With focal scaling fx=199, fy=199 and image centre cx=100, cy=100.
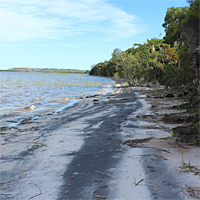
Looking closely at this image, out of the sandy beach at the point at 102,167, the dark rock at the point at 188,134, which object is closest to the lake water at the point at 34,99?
the sandy beach at the point at 102,167

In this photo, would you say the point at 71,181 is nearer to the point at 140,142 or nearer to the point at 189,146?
the point at 140,142

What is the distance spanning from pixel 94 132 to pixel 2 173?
2.81 meters

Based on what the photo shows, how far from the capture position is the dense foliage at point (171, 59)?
7.78 m

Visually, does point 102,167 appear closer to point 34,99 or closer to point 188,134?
point 188,134

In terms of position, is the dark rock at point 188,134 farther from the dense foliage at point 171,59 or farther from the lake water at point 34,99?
the lake water at point 34,99

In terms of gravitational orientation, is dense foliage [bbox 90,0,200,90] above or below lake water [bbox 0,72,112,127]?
above

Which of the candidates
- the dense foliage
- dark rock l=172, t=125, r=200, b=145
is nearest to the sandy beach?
dark rock l=172, t=125, r=200, b=145

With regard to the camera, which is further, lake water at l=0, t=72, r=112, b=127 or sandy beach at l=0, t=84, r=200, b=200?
lake water at l=0, t=72, r=112, b=127

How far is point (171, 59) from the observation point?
20.1m

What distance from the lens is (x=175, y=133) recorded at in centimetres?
496

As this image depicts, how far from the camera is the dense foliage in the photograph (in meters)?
7.78

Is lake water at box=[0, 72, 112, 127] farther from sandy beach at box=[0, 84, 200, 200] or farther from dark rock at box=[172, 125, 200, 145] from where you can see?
dark rock at box=[172, 125, 200, 145]

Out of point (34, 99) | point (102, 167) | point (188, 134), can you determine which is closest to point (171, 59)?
point (34, 99)

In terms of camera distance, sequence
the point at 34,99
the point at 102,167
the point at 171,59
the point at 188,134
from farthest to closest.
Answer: the point at 171,59, the point at 34,99, the point at 188,134, the point at 102,167
